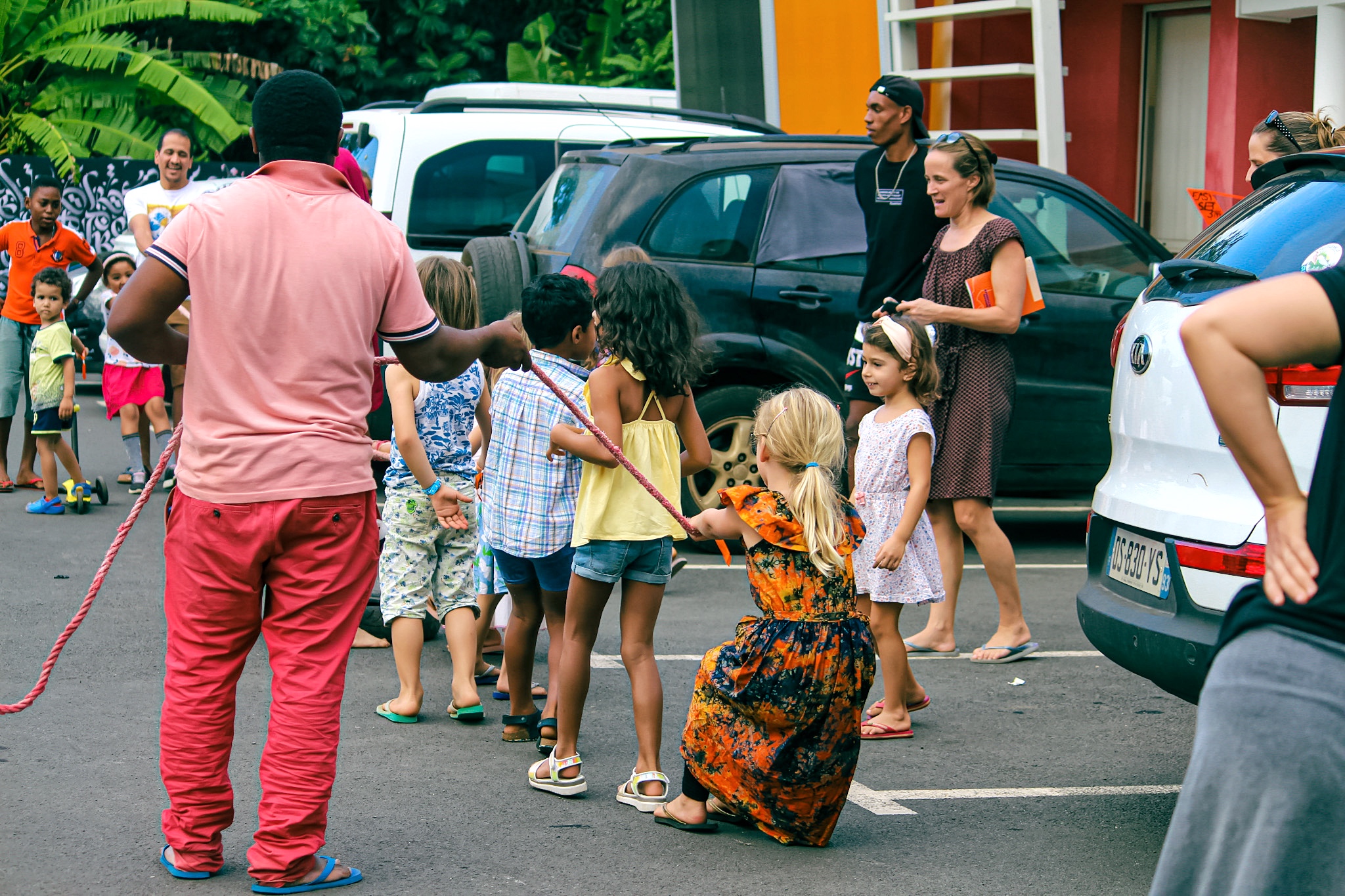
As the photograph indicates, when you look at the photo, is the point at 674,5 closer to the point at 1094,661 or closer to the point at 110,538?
the point at 110,538

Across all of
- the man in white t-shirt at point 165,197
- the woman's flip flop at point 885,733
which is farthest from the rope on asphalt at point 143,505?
the man in white t-shirt at point 165,197

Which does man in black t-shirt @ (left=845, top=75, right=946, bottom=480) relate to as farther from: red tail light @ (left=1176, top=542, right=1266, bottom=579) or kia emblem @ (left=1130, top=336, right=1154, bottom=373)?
red tail light @ (left=1176, top=542, right=1266, bottom=579)

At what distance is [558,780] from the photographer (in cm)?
448

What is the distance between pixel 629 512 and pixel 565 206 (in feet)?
13.3

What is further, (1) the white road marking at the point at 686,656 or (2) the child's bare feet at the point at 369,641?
(2) the child's bare feet at the point at 369,641

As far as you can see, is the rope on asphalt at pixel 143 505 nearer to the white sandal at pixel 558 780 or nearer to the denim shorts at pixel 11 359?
the white sandal at pixel 558 780

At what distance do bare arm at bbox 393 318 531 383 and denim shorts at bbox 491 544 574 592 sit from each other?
3.02 ft

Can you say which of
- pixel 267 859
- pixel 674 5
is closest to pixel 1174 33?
pixel 674 5

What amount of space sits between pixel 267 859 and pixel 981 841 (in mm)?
1959

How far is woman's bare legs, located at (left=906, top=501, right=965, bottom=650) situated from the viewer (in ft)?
20.6

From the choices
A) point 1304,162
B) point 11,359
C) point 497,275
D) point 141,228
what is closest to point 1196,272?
point 1304,162

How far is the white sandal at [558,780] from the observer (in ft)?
14.7

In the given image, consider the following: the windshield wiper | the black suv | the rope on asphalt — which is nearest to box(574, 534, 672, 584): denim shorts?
the rope on asphalt

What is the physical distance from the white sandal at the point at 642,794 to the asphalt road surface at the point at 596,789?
0.06 metres
